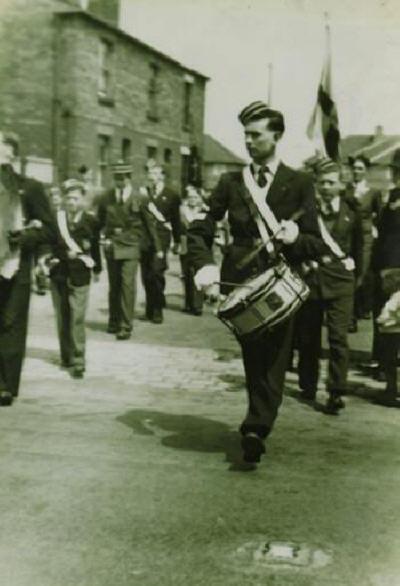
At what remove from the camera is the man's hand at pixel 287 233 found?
17.2 ft

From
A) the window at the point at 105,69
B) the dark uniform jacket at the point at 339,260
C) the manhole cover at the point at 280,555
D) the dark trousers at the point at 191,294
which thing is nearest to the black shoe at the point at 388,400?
the dark uniform jacket at the point at 339,260

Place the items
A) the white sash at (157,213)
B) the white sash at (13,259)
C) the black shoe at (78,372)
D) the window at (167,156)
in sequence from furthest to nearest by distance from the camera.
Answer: the window at (167,156), the white sash at (157,213), the black shoe at (78,372), the white sash at (13,259)

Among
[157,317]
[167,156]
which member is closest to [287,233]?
[157,317]

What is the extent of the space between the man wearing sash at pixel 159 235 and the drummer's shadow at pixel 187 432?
5424 mm

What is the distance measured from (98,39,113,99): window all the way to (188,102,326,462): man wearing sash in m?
22.2

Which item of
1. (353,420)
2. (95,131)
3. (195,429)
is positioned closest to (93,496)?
(195,429)

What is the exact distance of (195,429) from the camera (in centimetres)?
645

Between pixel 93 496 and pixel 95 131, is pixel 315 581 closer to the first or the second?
pixel 93 496

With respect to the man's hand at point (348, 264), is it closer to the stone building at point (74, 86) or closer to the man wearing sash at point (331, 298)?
the man wearing sash at point (331, 298)

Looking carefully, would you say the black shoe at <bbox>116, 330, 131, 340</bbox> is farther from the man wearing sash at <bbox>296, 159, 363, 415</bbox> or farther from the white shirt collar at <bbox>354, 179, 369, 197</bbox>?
the man wearing sash at <bbox>296, 159, 363, 415</bbox>

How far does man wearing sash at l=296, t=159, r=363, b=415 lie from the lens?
719cm

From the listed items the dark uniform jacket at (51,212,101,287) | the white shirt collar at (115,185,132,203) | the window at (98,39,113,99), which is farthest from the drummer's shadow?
the window at (98,39,113,99)

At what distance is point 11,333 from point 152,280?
5398 mm

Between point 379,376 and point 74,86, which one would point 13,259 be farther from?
point 74,86
